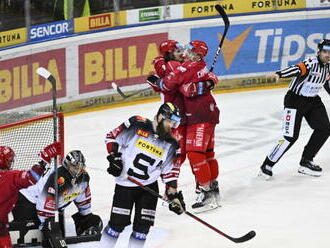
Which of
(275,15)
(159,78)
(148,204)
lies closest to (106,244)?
(148,204)

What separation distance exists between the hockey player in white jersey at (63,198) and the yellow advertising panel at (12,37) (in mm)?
4321

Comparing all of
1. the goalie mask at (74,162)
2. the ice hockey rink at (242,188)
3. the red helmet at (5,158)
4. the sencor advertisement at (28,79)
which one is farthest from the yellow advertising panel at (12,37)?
the red helmet at (5,158)

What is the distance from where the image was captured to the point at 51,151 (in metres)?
5.35

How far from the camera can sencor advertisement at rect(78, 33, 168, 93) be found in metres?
Result: 10.8

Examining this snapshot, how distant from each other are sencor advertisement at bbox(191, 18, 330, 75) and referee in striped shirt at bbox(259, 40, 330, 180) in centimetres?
379

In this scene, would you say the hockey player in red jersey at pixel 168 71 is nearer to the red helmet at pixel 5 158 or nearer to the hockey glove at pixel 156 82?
the hockey glove at pixel 156 82

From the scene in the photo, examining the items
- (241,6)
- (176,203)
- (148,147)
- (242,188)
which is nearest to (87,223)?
(176,203)

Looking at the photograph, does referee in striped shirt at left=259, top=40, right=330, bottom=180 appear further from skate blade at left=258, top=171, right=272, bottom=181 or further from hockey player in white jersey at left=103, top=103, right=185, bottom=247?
hockey player in white jersey at left=103, top=103, right=185, bottom=247

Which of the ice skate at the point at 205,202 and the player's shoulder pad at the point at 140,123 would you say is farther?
the ice skate at the point at 205,202

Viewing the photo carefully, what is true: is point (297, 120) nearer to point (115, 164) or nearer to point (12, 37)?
point (115, 164)

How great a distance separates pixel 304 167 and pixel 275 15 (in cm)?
416

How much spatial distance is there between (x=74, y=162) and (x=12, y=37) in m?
4.78

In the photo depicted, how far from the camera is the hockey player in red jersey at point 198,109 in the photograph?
22.3 ft

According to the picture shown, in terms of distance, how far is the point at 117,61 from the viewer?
1101 centimetres
